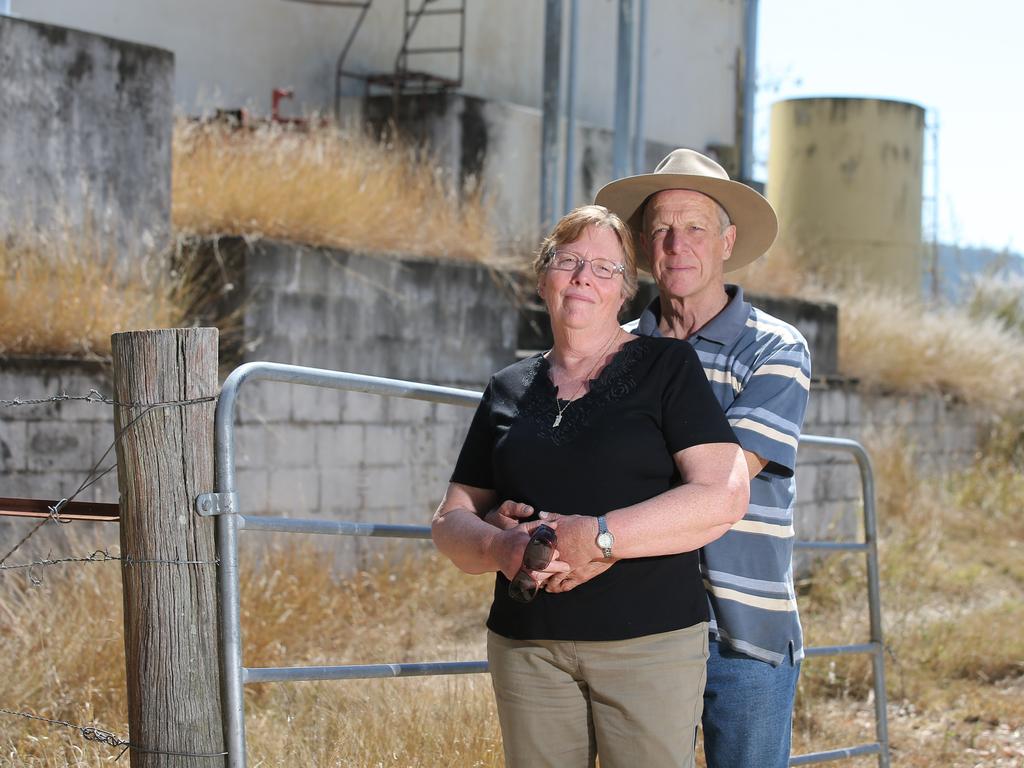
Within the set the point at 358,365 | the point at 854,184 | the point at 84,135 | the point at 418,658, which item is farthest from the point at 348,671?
the point at 854,184

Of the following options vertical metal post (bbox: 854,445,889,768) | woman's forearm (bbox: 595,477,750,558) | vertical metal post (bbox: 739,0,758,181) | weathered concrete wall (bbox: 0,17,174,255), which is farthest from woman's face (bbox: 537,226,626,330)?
vertical metal post (bbox: 739,0,758,181)

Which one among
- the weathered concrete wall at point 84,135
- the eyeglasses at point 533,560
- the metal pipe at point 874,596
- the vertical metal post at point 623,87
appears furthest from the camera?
the vertical metal post at point 623,87

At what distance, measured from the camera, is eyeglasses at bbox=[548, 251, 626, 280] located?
9.59ft

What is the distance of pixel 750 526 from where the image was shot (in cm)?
310

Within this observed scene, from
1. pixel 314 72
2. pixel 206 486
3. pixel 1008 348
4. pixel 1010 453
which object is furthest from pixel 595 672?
pixel 1008 348

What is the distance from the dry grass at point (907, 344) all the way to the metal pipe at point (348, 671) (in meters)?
7.43

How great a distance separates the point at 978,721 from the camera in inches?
256

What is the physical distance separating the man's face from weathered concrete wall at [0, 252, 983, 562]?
401cm

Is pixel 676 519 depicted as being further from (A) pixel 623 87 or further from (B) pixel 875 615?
(A) pixel 623 87

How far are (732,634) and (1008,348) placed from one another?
12.2 m

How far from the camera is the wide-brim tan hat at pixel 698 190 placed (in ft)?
11.1

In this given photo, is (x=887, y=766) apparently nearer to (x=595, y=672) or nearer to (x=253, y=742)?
(x=253, y=742)

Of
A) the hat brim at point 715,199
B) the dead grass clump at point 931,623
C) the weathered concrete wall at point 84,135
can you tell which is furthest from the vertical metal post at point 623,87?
the hat brim at point 715,199

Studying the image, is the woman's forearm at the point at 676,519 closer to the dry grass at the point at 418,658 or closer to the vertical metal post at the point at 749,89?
the dry grass at the point at 418,658
